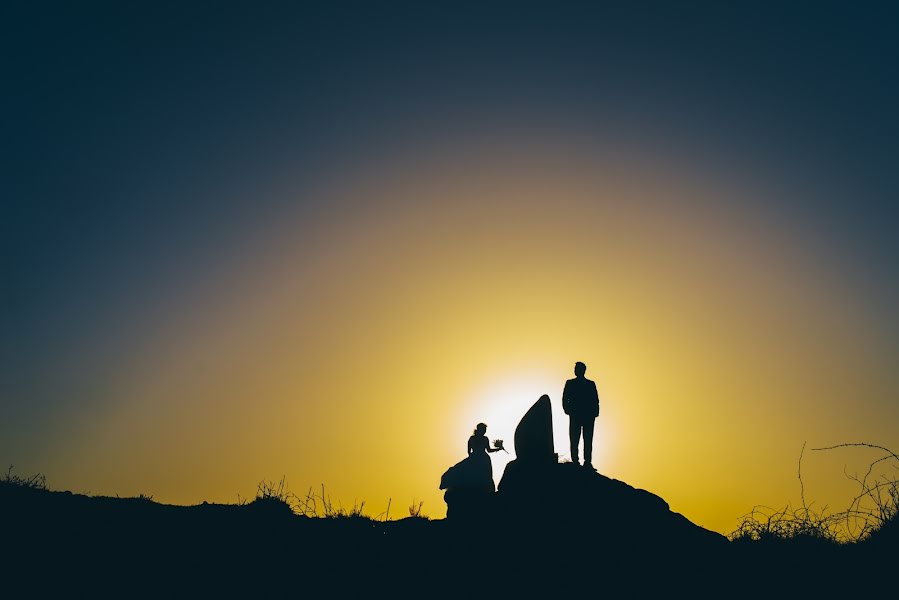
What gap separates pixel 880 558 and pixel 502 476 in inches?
353

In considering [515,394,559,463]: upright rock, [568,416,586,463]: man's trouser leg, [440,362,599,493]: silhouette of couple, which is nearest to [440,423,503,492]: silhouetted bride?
[440,362,599,493]: silhouette of couple

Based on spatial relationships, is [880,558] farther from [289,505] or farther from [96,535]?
[96,535]

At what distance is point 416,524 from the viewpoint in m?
14.1

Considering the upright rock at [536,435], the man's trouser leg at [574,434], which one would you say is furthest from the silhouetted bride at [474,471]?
the man's trouser leg at [574,434]

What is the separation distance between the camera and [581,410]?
54.3ft

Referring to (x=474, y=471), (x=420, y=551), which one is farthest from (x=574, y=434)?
(x=420, y=551)

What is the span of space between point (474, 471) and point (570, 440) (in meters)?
2.64

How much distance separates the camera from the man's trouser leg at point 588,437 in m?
16.4

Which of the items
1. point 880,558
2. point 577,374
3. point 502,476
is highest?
point 577,374

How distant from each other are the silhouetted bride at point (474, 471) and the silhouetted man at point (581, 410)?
7.31 feet

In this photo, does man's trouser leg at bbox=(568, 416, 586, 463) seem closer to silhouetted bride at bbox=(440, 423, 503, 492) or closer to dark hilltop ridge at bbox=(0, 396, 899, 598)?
dark hilltop ridge at bbox=(0, 396, 899, 598)

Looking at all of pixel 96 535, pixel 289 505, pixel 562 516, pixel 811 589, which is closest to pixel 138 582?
pixel 96 535

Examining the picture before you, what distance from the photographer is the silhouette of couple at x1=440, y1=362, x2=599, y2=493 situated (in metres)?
16.1

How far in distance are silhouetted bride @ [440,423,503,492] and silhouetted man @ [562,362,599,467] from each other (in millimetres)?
2227
